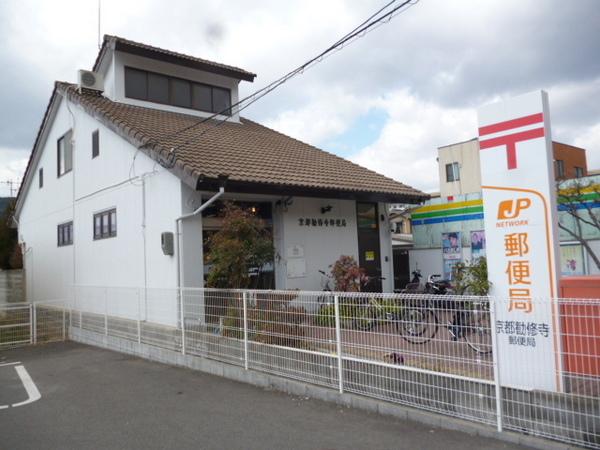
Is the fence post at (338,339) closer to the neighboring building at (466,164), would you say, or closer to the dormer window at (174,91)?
the dormer window at (174,91)

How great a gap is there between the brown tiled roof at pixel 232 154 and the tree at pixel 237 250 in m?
0.94

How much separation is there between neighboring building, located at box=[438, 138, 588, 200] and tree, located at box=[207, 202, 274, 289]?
29643 mm

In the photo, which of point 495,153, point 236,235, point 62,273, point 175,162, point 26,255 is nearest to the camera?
point 495,153

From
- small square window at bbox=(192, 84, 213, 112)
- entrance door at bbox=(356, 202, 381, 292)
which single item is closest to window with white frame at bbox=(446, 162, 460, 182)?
entrance door at bbox=(356, 202, 381, 292)

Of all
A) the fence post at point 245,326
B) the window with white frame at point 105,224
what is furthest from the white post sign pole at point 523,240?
the window with white frame at point 105,224

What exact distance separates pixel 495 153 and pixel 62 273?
45.7 feet

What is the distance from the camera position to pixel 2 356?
10.4 metres

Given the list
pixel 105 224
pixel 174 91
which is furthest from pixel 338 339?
pixel 174 91

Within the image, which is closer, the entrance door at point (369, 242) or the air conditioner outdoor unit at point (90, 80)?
the entrance door at point (369, 242)

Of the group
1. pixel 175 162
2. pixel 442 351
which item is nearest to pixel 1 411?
pixel 175 162

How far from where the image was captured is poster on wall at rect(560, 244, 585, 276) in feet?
38.4

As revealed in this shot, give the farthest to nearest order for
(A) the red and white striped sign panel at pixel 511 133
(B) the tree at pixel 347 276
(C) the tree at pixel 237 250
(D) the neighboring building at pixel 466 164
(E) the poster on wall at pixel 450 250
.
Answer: (D) the neighboring building at pixel 466 164
(E) the poster on wall at pixel 450 250
(B) the tree at pixel 347 276
(C) the tree at pixel 237 250
(A) the red and white striped sign panel at pixel 511 133

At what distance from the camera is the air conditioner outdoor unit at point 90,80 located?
1298 cm

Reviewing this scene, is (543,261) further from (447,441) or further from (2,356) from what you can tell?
(2,356)
